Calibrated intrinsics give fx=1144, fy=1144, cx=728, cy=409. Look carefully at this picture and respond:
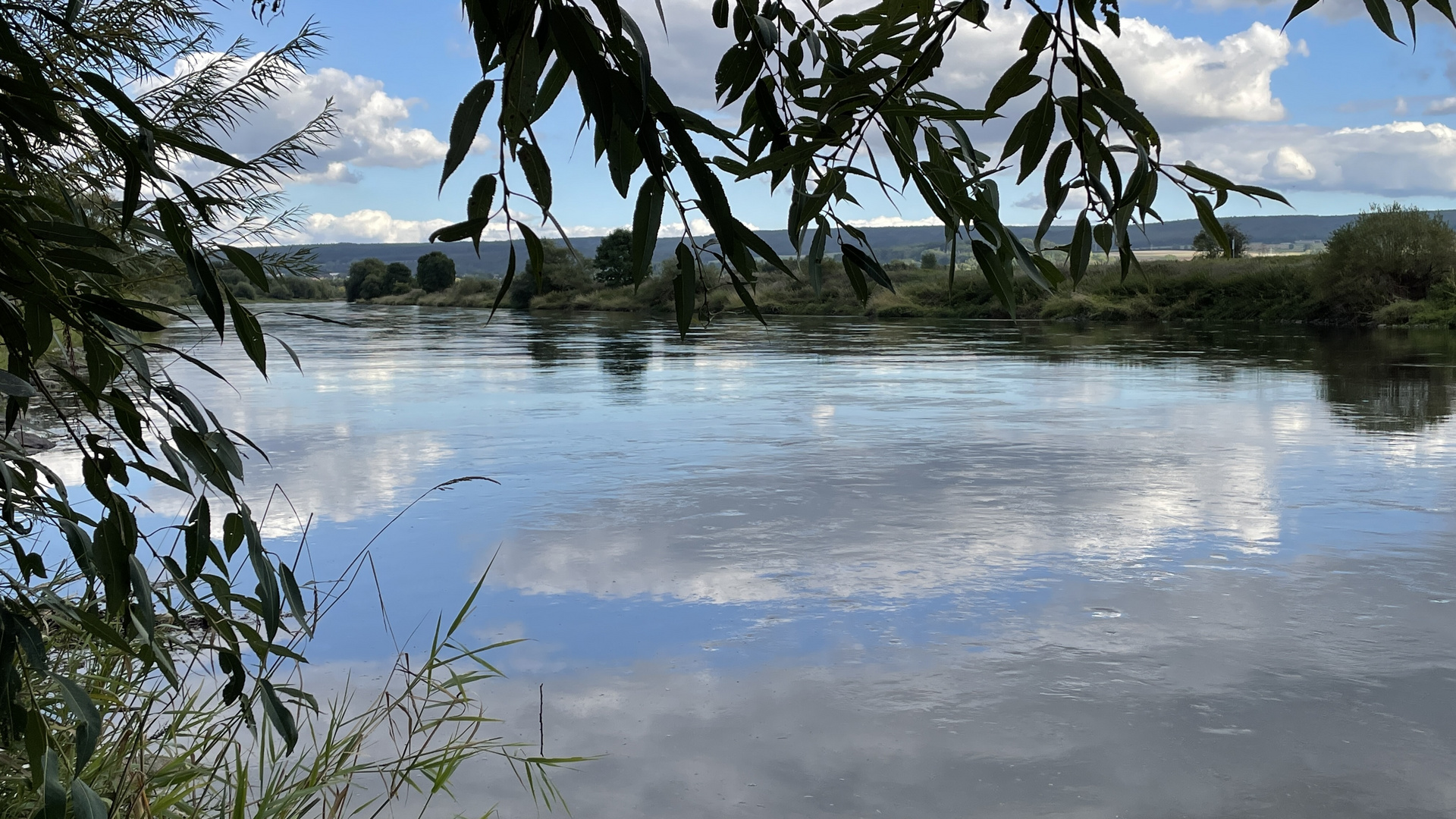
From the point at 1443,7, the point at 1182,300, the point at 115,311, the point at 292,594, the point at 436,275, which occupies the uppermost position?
the point at 436,275

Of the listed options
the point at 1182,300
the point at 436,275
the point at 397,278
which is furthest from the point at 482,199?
the point at 397,278

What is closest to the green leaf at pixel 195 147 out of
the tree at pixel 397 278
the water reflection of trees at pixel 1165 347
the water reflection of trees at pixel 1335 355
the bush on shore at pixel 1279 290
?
the water reflection of trees at pixel 1165 347

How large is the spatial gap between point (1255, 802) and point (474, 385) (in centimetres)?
1095

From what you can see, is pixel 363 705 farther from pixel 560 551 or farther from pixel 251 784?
pixel 560 551

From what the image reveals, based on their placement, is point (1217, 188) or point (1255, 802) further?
point (1255, 802)

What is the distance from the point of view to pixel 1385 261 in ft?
84.2

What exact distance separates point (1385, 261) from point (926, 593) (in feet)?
84.9

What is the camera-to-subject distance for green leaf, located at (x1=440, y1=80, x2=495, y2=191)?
775mm

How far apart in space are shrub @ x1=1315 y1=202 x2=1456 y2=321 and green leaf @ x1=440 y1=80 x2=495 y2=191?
28610 mm

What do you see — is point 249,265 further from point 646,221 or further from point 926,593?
point 926,593

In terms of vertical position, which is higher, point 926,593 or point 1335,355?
point 1335,355

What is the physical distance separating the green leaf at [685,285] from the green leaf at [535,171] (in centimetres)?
11

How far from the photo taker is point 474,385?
12.8 m

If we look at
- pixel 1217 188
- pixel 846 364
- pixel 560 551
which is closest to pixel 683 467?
pixel 560 551
